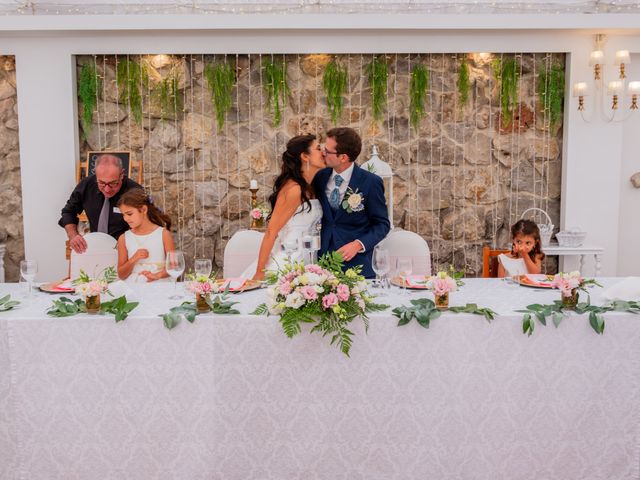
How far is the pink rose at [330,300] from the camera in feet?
6.92

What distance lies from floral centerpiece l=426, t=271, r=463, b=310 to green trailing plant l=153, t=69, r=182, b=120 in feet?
13.4

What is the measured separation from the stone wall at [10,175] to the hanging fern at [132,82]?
1003 millimetres

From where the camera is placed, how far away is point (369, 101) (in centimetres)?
577

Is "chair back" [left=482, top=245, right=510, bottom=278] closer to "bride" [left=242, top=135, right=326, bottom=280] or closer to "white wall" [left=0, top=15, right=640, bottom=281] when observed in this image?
"white wall" [left=0, top=15, right=640, bottom=281]

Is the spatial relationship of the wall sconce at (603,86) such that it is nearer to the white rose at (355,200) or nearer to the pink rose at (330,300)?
the white rose at (355,200)

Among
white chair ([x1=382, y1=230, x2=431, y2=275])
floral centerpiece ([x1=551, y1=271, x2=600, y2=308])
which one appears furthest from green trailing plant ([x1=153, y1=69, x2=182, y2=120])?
floral centerpiece ([x1=551, y1=271, x2=600, y2=308])

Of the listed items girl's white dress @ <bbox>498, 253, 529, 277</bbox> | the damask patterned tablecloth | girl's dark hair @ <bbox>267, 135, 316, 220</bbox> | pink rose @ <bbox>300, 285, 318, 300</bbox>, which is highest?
girl's dark hair @ <bbox>267, 135, 316, 220</bbox>

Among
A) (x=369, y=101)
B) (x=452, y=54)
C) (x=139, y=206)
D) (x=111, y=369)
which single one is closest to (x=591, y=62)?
(x=452, y=54)

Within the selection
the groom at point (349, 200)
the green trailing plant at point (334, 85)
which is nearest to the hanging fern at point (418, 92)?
the green trailing plant at point (334, 85)

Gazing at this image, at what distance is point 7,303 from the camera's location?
7.90 feet

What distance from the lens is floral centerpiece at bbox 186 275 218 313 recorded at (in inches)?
90.0
